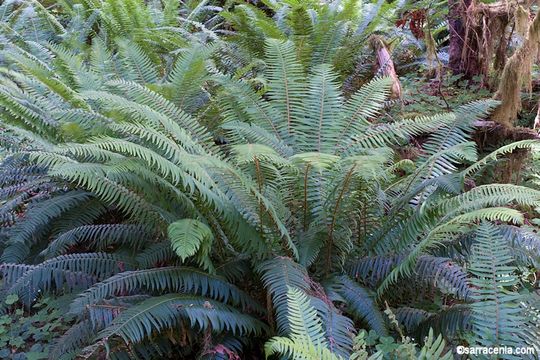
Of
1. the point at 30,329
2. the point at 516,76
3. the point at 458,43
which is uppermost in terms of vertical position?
the point at 516,76

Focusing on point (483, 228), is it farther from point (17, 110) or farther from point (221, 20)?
point (221, 20)

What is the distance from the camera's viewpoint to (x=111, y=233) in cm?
275

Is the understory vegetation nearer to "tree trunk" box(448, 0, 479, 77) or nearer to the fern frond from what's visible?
the fern frond

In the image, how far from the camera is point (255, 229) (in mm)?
2377

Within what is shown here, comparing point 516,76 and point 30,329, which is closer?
point 30,329

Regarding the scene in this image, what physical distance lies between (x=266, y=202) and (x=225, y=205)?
0.25 meters

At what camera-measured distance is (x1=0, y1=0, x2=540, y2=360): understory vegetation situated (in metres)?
2.05

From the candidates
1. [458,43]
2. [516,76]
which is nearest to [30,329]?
[516,76]

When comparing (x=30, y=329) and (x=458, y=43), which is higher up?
(x=458, y=43)

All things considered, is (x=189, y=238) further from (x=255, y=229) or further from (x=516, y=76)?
(x=516, y=76)

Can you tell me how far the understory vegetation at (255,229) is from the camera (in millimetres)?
2047

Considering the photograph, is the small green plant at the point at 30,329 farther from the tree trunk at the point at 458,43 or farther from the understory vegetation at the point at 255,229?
the tree trunk at the point at 458,43

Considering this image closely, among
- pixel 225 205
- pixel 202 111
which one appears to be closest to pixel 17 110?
pixel 202 111

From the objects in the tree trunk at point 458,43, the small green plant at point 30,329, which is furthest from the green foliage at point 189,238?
the tree trunk at point 458,43
